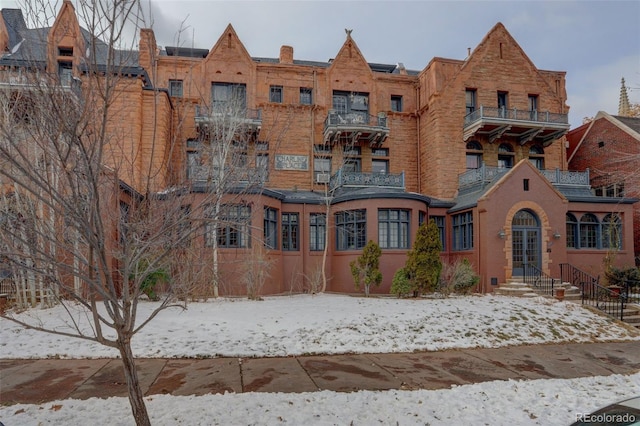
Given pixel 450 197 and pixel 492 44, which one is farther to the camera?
pixel 492 44

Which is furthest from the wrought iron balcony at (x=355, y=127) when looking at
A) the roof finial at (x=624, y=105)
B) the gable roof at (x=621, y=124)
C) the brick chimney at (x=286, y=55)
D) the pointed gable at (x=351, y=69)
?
the roof finial at (x=624, y=105)

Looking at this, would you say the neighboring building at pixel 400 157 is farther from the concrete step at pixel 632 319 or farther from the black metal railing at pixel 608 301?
the concrete step at pixel 632 319

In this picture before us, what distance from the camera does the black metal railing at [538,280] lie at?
56.6 ft

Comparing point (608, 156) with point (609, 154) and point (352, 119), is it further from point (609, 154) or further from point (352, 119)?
point (352, 119)

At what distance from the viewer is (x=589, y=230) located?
847 inches

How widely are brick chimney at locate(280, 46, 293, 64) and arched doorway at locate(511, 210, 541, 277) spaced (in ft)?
51.8

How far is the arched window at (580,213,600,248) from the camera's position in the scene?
21.4 metres

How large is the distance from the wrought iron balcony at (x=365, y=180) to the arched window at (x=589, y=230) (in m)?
9.54

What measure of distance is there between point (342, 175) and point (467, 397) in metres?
16.1

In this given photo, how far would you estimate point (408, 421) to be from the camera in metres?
5.19

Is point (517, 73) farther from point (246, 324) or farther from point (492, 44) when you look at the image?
point (246, 324)

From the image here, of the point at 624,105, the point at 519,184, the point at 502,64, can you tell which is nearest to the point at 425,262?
the point at 519,184

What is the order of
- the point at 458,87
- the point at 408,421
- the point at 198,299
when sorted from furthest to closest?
the point at 458,87 < the point at 198,299 < the point at 408,421

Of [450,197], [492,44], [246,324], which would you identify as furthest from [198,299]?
[492,44]
